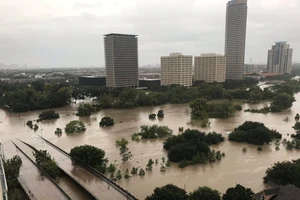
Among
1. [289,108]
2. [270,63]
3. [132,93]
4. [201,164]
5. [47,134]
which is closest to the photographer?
[201,164]

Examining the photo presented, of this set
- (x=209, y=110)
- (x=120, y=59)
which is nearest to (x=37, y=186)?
(x=209, y=110)

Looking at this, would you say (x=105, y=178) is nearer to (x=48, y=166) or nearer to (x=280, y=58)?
(x=48, y=166)

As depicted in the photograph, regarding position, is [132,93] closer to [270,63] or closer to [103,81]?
[103,81]

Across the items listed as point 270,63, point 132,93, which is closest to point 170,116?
point 132,93

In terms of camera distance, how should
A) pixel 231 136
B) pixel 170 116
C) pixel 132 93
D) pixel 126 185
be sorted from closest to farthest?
pixel 126 185
pixel 231 136
pixel 170 116
pixel 132 93

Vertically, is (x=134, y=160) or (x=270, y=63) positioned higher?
(x=270, y=63)

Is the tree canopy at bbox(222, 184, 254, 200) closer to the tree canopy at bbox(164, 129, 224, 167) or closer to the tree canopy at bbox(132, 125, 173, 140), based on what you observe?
the tree canopy at bbox(164, 129, 224, 167)

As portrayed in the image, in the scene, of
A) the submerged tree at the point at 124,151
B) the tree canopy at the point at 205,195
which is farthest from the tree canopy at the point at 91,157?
the tree canopy at the point at 205,195
